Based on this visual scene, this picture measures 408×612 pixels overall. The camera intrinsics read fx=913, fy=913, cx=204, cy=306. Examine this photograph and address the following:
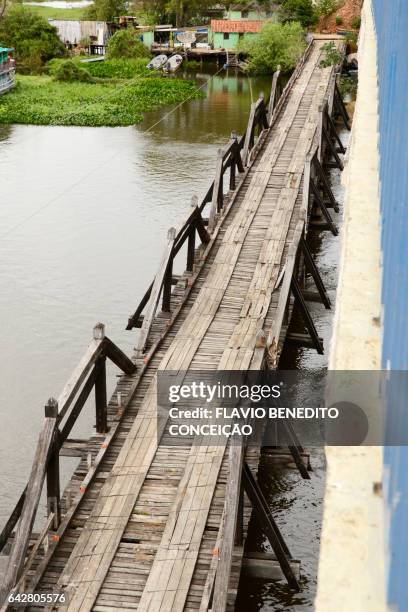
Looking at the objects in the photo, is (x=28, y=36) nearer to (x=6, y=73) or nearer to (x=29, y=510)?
(x=6, y=73)

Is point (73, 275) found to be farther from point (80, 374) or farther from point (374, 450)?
point (374, 450)

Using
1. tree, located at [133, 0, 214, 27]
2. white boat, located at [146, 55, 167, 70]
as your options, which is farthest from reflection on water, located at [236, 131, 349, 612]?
tree, located at [133, 0, 214, 27]

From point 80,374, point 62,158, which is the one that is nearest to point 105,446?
point 80,374

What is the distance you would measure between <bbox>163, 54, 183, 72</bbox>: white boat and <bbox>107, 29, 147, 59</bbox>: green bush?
77.7 inches

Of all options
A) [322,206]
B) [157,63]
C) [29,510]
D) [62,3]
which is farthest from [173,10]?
[29,510]

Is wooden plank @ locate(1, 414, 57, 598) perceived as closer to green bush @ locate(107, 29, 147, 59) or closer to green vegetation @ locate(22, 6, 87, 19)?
green bush @ locate(107, 29, 147, 59)

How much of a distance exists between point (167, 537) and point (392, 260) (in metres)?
6.33

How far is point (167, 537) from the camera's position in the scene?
9.38 metres

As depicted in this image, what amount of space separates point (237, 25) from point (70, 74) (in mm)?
11610

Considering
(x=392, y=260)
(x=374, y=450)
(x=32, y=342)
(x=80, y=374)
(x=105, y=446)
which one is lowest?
(x=32, y=342)

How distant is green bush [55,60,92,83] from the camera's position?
47.1 metres

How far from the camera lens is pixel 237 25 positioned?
175ft

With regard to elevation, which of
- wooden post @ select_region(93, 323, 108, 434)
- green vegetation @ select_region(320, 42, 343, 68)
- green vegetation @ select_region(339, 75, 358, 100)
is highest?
green vegetation @ select_region(320, 42, 343, 68)

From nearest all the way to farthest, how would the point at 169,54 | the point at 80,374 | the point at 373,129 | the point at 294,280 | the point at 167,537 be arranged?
the point at 373,129 → the point at 167,537 → the point at 80,374 → the point at 294,280 → the point at 169,54
